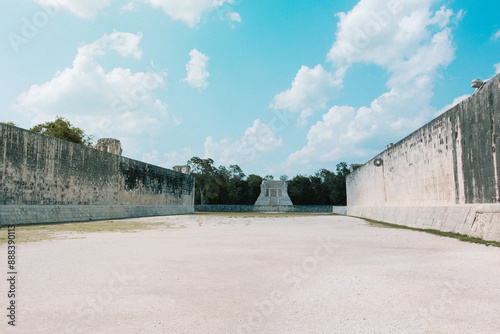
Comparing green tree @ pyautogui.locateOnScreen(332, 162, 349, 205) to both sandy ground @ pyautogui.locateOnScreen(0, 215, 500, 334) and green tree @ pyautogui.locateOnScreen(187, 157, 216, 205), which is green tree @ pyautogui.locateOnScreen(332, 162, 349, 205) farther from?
sandy ground @ pyautogui.locateOnScreen(0, 215, 500, 334)

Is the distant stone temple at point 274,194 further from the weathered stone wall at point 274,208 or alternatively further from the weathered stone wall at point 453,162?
the weathered stone wall at point 453,162

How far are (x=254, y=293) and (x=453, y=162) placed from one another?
411 inches

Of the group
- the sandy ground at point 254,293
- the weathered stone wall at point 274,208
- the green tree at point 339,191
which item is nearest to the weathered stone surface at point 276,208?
the weathered stone wall at point 274,208

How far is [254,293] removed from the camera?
326cm

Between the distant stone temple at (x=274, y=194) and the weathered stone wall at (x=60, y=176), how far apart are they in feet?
91.5

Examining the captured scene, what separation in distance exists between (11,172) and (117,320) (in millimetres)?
14767

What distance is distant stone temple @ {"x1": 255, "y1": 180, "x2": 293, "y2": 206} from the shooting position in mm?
53656

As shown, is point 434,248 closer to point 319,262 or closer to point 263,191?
point 319,262

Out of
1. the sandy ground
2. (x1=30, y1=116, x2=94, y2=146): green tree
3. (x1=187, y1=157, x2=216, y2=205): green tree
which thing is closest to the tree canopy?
(x1=187, y1=157, x2=216, y2=205): green tree

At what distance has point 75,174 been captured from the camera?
1841 centimetres

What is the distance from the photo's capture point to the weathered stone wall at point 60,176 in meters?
14.0

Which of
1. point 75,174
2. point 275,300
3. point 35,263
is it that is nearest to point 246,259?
point 275,300

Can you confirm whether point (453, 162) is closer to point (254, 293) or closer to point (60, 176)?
point (254, 293)

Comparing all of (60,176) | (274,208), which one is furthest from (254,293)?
(274,208)
